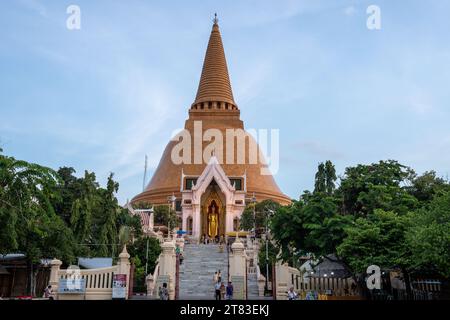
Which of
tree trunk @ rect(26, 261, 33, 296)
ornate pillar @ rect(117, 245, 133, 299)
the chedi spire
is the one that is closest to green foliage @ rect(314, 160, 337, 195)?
ornate pillar @ rect(117, 245, 133, 299)

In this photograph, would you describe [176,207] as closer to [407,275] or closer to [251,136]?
[251,136]

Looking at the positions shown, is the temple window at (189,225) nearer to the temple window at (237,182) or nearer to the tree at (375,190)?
the temple window at (237,182)

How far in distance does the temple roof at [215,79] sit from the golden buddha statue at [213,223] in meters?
17.2

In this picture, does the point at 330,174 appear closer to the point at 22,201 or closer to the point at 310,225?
the point at 310,225

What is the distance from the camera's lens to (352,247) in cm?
1594

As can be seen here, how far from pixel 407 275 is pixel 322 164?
15567mm

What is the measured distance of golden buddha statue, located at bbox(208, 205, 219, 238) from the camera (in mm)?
44844

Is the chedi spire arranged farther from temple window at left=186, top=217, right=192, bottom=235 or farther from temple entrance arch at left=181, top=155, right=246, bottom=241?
temple window at left=186, top=217, right=192, bottom=235

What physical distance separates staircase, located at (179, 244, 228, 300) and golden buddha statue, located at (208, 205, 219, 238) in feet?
33.5

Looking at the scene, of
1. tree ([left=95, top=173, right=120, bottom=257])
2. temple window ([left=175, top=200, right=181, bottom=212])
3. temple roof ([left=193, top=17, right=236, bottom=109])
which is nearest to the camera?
tree ([left=95, top=173, right=120, bottom=257])

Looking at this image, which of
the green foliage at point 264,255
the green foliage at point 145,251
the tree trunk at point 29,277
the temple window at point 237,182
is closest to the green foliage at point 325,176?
the green foliage at point 264,255

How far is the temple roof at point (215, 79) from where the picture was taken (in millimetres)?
57875
